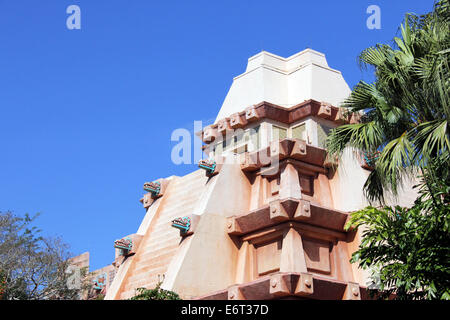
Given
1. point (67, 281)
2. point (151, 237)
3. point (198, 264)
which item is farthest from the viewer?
point (67, 281)

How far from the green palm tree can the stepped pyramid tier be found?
6782 millimetres

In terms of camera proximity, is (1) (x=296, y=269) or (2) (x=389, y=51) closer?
(2) (x=389, y=51)

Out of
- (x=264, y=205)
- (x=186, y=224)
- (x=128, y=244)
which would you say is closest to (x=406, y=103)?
(x=264, y=205)

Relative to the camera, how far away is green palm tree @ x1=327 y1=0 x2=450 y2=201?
1246 centimetres

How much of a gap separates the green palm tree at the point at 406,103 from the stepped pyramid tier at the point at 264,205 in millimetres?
6782

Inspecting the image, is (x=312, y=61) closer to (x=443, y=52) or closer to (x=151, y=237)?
(x=151, y=237)

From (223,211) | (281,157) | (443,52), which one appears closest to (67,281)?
(223,211)

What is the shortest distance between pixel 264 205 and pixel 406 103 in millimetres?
9573

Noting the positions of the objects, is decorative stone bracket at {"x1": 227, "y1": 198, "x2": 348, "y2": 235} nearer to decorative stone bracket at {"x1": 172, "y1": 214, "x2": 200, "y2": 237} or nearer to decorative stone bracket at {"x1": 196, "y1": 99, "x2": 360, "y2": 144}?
decorative stone bracket at {"x1": 172, "y1": 214, "x2": 200, "y2": 237}

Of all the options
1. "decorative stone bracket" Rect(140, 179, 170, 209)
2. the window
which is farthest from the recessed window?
"decorative stone bracket" Rect(140, 179, 170, 209)

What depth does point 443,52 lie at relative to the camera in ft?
41.6

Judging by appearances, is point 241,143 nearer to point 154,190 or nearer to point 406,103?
point 154,190

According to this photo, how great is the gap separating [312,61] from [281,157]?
246 inches

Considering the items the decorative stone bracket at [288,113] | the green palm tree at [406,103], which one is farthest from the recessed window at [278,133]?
the green palm tree at [406,103]
